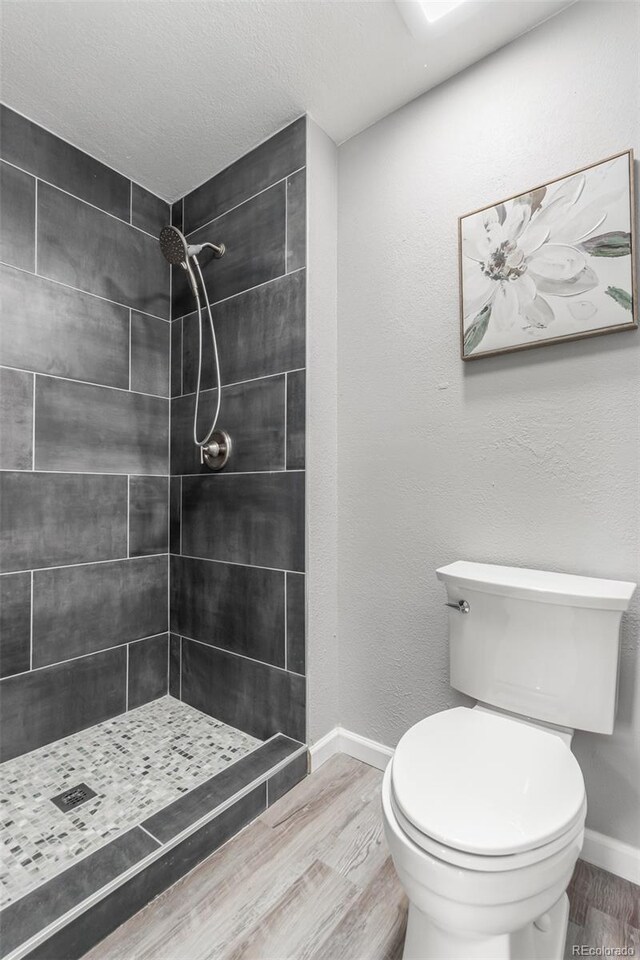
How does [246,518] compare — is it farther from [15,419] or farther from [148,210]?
[148,210]

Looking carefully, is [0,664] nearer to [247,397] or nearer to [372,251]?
[247,397]

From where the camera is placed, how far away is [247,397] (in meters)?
1.91

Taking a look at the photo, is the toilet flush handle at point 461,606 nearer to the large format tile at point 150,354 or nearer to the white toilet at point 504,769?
the white toilet at point 504,769

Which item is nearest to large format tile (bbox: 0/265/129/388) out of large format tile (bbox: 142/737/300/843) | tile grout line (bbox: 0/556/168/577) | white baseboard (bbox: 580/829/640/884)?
tile grout line (bbox: 0/556/168/577)

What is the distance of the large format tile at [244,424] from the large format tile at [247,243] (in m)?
0.41

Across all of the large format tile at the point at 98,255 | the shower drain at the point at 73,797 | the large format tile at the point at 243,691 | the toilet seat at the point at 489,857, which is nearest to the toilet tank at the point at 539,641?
the toilet seat at the point at 489,857

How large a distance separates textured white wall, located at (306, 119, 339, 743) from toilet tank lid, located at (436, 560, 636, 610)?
0.52 meters

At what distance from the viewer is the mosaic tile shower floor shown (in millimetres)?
1265

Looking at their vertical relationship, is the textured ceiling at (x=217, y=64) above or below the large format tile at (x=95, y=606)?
above

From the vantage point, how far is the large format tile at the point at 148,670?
2062 mm

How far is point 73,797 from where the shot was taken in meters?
1.49

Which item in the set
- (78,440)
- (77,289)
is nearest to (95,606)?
(78,440)

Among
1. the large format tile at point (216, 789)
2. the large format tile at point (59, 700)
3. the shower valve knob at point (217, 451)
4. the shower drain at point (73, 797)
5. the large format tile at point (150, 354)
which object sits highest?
the large format tile at point (150, 354)

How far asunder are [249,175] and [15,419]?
4.21 ft
